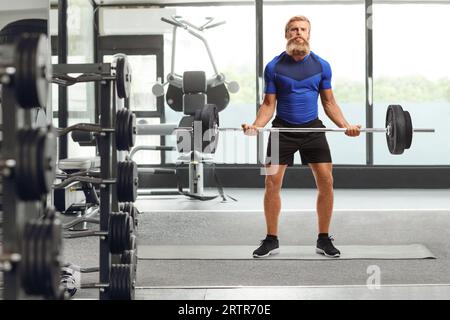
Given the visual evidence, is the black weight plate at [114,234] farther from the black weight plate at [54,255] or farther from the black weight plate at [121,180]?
the black weight plate at [54,255]

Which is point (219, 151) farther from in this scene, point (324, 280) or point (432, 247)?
point (324, 280)

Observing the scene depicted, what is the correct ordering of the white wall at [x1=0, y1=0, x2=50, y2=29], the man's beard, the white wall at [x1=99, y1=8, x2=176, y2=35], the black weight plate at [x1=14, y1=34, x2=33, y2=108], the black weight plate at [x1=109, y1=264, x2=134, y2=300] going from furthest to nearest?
the white wall at [x1=99, y1=8, x2=176, y2=35], the white wall at [x1=0, y1=0, x2=50, y2=29], the man's beard, the black weight plate at [x1=109, y1=264, x2=134, y2=300], the black weight plate at [x1=14, y1=34, x2=33, y2=108]

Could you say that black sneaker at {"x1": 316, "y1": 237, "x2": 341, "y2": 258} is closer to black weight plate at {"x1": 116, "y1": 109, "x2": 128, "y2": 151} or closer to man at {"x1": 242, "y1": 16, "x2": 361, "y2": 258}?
man at {"x1": 242, "y1": 16, "x2": 361, "y2": 258}

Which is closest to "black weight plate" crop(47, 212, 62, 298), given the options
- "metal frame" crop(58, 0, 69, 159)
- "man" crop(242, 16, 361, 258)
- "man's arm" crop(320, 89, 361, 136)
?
"man" crop(242, 16, 361, 258)

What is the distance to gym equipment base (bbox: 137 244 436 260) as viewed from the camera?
4137mm

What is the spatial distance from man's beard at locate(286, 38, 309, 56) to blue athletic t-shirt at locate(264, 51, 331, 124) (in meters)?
0.04

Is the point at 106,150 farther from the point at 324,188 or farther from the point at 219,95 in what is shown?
the point at 219,95

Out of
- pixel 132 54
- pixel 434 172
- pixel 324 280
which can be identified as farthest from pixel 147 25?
pixel 324 280

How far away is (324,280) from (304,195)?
344 cm

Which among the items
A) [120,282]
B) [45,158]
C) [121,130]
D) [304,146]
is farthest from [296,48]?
[45,158]

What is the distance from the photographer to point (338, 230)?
5.09 meters

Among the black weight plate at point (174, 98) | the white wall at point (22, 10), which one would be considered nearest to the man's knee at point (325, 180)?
the white wall at point (22, 10)

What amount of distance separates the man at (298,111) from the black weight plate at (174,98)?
9.42ft

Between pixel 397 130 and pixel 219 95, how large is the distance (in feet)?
10.9
